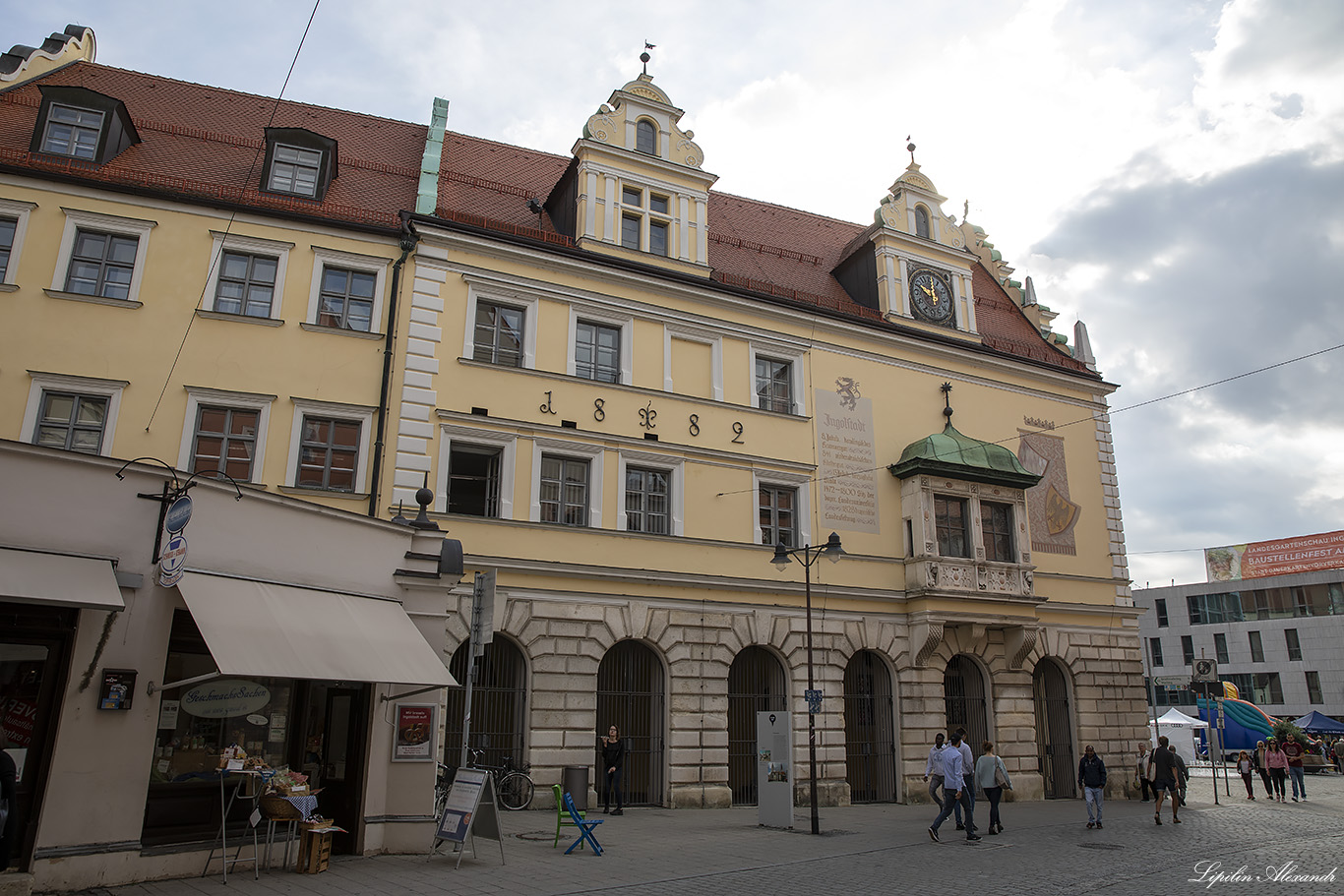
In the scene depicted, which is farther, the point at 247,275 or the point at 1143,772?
the point at 1143,772

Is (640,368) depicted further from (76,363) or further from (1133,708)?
(1133,708)

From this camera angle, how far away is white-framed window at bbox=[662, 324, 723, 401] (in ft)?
74.2

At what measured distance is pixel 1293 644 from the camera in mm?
67562

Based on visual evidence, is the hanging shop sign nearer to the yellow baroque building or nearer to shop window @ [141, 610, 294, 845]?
shop window @ [141, 610, 294, 845]

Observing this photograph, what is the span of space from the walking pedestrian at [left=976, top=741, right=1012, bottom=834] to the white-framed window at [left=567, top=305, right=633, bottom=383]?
36.8 feet

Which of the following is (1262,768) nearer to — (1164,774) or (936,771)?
(1164,774)

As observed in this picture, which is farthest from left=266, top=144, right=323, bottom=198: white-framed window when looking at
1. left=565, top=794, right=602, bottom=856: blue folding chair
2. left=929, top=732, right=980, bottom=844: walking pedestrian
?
left=929, top=732, right=980, bottom=844: walking pedestrian

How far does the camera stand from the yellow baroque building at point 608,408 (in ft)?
60.6

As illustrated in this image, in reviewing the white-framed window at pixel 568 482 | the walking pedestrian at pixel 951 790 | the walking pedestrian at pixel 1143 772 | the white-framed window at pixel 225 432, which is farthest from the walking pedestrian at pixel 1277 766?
the white-framed window at pixel 225 432

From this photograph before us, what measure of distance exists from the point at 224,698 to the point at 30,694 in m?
2.08

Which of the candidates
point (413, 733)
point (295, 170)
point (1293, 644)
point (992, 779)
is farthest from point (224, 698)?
point (1293, 644)

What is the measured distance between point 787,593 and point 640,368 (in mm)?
6492

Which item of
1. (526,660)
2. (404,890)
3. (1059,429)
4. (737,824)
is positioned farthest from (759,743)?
(1059,429)

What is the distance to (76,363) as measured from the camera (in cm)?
1750
